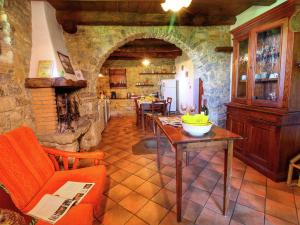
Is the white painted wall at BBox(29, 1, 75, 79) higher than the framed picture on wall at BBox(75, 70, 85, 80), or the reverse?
the white painted wall at BBox(29, 1, 75, 79)

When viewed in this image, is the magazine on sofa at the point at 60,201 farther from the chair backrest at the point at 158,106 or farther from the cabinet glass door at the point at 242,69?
the chair backrest at the point at 158,106

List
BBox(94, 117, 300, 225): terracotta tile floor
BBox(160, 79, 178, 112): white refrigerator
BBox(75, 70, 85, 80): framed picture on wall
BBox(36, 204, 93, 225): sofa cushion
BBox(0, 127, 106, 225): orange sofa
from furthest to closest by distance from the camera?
BBox(160, 79, 178, 112): white refrigerator
BBox(75, 70, 85, 80): framed picture on wall
BBox(94, 117, 300, 225): terracotta tile floor
BBox(0, 127, 106, 225): orange sofa
BBox(36, 204, 93, 225): sofa cushion

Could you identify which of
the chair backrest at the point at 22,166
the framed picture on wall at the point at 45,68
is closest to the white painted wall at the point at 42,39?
the framed picture on wall at the point at 45,68

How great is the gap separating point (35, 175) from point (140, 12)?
296 centimetres

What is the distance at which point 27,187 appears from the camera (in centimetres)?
129

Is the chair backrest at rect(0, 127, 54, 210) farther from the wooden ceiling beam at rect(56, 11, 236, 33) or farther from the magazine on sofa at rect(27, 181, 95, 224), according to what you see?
the wooden ceiling beam at rect(56, 11, 236, 33)

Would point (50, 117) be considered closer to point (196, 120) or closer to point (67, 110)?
point (67, 110)

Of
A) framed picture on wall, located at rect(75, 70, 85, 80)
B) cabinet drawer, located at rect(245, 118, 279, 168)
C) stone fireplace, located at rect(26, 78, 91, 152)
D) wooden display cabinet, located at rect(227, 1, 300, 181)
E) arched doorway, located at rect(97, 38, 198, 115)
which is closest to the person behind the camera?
wooden display cabinet, located at rect(227, 1, 300, 181)

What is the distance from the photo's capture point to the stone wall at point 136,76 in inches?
297

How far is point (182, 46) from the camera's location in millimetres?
3670

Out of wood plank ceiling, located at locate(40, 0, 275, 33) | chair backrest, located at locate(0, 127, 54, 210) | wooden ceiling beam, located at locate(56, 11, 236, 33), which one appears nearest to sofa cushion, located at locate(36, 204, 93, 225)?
chair backrest, located at locate(0, 127, 54, 210)

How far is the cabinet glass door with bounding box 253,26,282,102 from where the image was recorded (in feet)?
7.02

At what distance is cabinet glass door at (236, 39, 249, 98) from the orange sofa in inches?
91.8

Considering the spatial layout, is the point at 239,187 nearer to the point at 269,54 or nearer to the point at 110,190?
the point at 110,190
